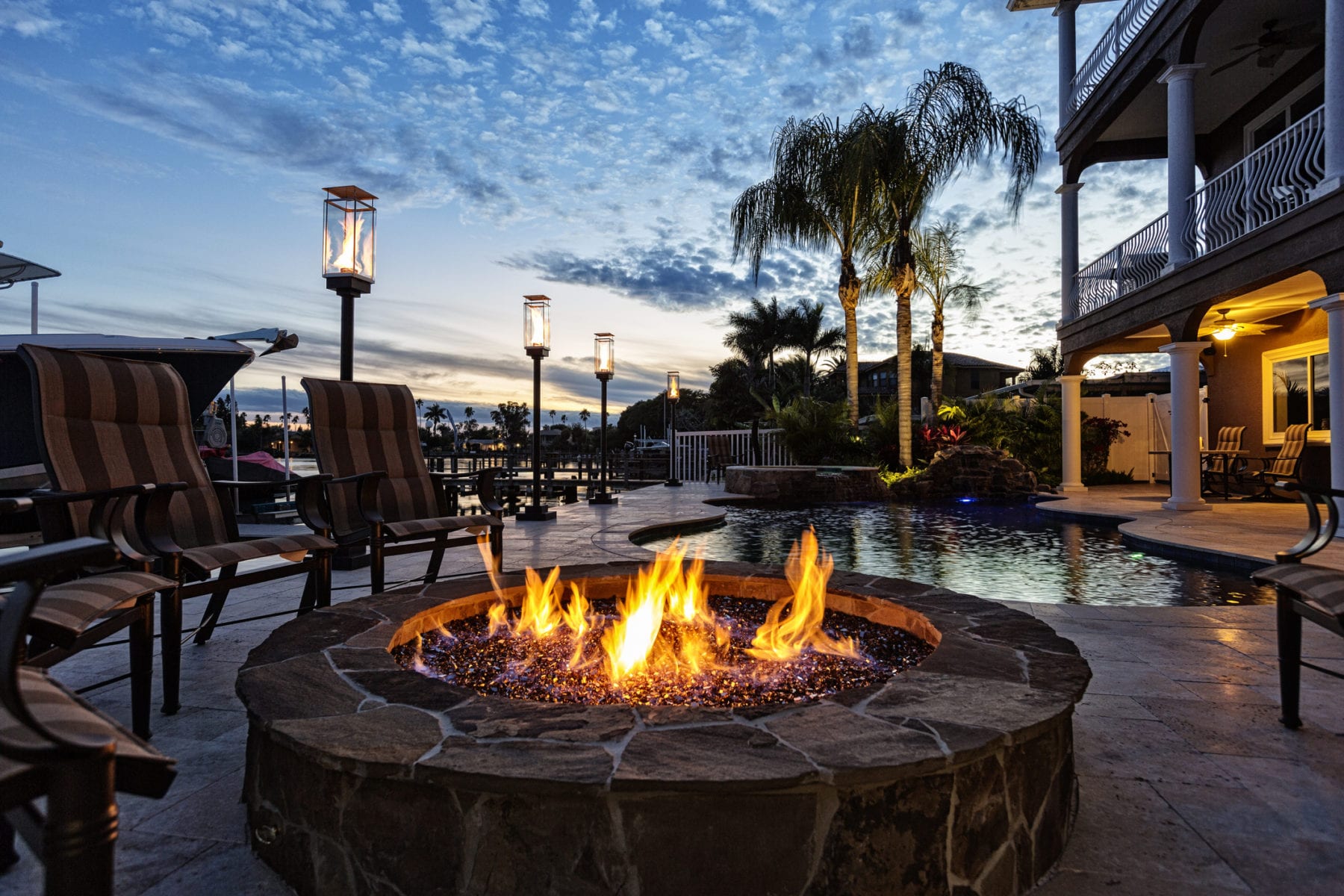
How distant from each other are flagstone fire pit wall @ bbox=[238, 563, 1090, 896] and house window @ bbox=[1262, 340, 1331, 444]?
1169cm

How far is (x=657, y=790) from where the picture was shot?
3.69ft

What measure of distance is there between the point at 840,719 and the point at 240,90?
911 cm

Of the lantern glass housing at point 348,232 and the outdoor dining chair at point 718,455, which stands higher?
the lantern glass housing at point 348,232

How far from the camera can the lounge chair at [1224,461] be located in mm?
10531

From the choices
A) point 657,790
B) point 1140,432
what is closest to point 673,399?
point 1140,432

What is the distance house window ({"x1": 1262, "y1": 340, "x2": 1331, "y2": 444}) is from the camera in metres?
9.97

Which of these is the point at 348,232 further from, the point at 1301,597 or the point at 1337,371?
the point at 1337,371

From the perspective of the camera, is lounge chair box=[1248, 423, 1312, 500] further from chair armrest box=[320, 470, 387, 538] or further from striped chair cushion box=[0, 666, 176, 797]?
striped chair cushion box=[0, 666, 176, 797]

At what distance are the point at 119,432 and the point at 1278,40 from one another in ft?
35.3

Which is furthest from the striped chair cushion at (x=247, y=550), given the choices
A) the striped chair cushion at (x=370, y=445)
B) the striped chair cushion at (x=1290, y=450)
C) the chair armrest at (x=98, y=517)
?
the striped chair cushion at (x=1290, y=450)

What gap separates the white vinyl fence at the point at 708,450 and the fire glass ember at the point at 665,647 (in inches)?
438

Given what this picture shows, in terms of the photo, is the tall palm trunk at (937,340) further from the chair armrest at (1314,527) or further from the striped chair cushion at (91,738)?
the striped chair cushion at (91,738)

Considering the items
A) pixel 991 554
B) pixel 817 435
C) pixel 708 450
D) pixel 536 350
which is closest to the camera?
pixel 991 554

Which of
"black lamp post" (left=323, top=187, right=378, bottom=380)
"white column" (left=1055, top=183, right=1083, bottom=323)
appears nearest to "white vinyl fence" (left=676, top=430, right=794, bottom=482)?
"white column" (left=1055, top=183, right=1083, bottom=323)
